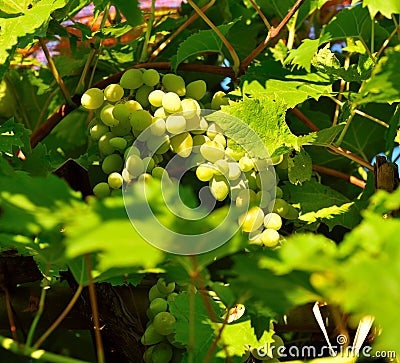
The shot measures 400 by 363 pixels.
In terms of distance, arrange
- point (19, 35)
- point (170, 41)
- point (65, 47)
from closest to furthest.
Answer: point (19, 35), point (170, 41), point (65, 47)

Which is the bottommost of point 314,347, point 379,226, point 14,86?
point 314,347

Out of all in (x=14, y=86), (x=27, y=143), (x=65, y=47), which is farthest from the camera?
(x=65, y=47)

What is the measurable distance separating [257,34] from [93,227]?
2.42 feet

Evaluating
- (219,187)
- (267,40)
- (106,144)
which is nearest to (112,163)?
(106,144)

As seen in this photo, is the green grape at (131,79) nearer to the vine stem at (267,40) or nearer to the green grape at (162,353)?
the vine stem at (267,40)

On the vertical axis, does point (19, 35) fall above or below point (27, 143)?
above

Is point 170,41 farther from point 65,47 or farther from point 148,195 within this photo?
point 148,195

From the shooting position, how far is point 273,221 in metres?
0.64

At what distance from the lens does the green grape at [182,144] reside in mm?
653

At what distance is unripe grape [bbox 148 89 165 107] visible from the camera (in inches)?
26.5

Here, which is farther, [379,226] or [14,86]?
[14,86]

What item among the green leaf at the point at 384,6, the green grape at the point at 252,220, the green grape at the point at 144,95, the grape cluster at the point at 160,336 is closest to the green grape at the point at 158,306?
the grape cluster at the point at 160,336

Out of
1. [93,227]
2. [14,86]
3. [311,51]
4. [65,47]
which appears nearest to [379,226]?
[93,227]

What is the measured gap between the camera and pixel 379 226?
30cm
